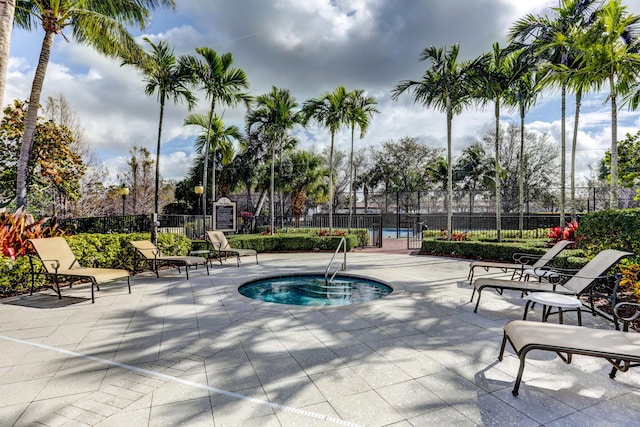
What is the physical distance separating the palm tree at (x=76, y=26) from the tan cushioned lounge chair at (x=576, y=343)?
9.86m

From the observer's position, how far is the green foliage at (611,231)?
4.57 m

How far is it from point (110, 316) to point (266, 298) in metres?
2.36

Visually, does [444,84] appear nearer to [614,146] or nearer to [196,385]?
[614,146]

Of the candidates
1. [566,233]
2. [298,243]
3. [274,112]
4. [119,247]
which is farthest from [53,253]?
[566,233]

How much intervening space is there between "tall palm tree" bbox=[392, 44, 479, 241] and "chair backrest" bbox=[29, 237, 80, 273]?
9.34 m

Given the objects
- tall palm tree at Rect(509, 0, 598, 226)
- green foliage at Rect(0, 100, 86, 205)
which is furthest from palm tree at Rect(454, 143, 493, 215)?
green foliage at Rect(0, 100, 86, 205)

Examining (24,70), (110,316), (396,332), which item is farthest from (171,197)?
(396,332)

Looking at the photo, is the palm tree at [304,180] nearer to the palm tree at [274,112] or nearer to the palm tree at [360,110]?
the palm tree at [274,112]

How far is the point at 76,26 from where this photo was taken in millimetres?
8961

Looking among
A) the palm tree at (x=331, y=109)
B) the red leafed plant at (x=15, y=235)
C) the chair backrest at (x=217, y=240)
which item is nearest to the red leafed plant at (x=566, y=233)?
the palm tree at (x=331, y=109)

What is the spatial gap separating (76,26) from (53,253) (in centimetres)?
786

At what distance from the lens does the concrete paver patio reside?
190cm

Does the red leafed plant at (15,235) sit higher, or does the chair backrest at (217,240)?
the red leafed plant at (15,235)

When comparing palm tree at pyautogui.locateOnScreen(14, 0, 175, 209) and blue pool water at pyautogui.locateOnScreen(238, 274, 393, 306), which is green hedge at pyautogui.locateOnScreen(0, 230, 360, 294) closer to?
palm tree at pyautogui.locateOnScreen(14, 0, 175, 209)
